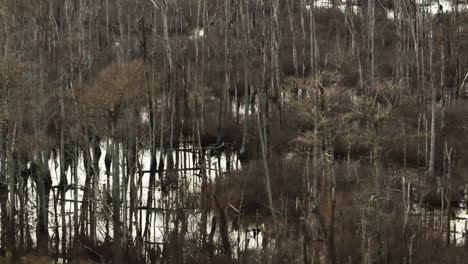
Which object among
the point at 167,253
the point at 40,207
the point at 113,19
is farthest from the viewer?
the point at 113,19

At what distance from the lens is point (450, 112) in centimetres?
2152

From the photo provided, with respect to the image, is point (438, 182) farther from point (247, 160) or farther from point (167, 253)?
point (167, 253)

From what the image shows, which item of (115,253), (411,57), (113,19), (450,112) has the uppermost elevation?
(113,19)

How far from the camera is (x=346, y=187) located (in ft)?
51.0

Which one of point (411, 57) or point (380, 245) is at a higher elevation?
point (411, 57)

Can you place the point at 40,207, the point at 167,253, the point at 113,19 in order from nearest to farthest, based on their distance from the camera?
the point at 167,253 → the point at 40,207 → the point at 113,19

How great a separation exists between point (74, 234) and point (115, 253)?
4.95ft

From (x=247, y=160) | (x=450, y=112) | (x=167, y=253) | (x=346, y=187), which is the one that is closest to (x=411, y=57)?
(x=450, y=112)

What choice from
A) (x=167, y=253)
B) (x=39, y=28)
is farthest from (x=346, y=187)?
(x=39, y=28)

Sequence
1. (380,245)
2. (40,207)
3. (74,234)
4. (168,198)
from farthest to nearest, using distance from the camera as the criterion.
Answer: (168,198)
(40,207)
(74,234)
(380,245)

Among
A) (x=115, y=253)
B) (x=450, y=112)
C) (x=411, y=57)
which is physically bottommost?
(x=115, y=253)

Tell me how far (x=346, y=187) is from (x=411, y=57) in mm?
17270

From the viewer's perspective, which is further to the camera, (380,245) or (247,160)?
(247,160)

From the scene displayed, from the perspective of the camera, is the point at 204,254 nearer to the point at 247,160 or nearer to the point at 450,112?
the point at 247,160
